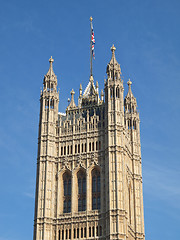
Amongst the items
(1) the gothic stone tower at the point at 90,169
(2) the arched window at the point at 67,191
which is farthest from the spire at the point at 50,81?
(2) the arched window at the point at 67,191

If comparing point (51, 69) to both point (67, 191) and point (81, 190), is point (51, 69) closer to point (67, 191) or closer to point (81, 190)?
point (67, 191)

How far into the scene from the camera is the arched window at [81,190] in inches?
2616

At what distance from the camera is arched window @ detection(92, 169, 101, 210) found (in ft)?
216

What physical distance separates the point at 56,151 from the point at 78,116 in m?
5.74

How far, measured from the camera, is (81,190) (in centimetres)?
6756

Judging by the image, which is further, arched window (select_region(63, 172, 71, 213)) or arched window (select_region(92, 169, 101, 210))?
arched window (select_region(63, 172, 71, 213))

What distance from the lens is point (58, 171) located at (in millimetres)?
68875

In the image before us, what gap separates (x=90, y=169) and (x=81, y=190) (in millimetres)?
2617

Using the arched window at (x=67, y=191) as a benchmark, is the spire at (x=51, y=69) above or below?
above

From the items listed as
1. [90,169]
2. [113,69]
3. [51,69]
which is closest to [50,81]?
[51,69]

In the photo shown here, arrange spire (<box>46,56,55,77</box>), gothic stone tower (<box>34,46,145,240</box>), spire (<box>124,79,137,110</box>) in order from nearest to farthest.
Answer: gothic stone tower (<box>34,46,145,240</box>)
spire (<box>46,56,55,77</box>)
spire (<box>124,79,137,110</box>)

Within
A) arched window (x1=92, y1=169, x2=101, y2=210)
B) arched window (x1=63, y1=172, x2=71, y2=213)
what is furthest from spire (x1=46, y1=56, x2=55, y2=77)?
arched window (x1=92, y1=169, x2=101, y2=210)

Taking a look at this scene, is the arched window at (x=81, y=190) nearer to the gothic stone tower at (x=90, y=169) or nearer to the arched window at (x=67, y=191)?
the gothic stone tower at (x=90, y=169)

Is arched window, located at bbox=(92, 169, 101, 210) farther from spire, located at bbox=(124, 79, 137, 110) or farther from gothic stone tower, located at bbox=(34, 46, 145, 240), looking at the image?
spire, located at bbox=(124, 79, 137, 110)
